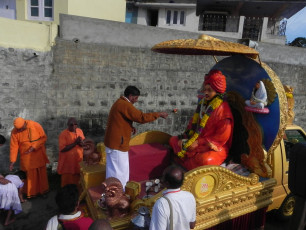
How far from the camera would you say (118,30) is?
6684 millimetres

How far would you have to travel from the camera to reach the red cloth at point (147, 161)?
12.8 ft

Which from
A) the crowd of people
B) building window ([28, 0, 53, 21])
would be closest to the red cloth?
the crowd of people

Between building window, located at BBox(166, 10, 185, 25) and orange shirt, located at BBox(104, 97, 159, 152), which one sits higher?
building window, located at BBox(166, 10, 185, 25)

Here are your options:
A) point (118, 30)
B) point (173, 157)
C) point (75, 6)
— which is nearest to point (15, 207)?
point (173, 157)

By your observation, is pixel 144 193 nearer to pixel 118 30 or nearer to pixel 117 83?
pixel 117 83

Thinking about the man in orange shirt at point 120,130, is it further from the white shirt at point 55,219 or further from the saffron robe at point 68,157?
the saffron robe at point 68,157

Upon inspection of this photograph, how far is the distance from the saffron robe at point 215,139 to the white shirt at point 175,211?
1361mm

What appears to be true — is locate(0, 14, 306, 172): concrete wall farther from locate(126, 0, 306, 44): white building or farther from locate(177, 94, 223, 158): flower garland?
locate(126, 0, 306, 44): white building

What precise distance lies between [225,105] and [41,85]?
14.5ft

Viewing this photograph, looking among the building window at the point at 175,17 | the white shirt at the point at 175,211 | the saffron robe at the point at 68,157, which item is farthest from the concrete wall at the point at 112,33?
the building window at the point at 175,17

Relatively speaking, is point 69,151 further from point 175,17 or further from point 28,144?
point 175,17

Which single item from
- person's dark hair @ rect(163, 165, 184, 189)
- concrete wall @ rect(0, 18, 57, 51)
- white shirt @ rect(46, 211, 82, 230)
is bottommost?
white shirt @ rect(46, 211, 82, 230)

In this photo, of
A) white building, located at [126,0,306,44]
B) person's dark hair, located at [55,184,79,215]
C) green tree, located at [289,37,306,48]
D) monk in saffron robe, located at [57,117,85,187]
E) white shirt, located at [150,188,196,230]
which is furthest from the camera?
green tree, located at [289,37,306,48]

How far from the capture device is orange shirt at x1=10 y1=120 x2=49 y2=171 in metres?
4.48
